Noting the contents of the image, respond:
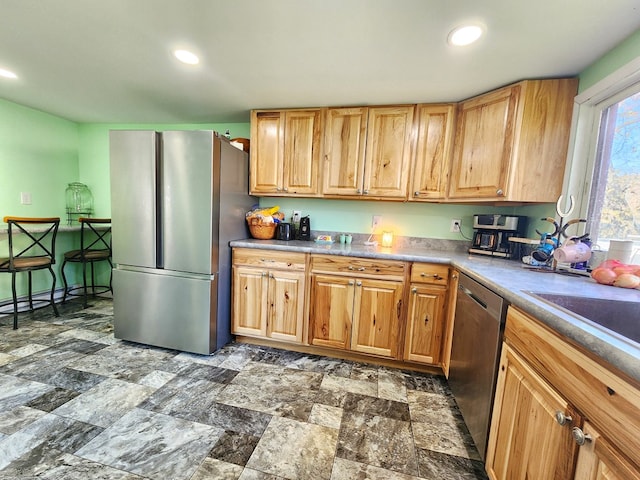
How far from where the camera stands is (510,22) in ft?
3.94

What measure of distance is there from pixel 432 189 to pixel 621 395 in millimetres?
1797

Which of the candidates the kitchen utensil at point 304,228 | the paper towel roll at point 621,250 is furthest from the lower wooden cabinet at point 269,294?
the paper towel roll at point 621,250

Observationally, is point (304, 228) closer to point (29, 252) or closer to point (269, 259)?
point (269, 259)

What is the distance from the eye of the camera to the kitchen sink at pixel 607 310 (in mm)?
974

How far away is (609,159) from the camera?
148 cm

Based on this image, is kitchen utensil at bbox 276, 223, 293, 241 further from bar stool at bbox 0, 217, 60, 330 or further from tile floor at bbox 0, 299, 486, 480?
bar stool at bbox 0, 217, 60, 330

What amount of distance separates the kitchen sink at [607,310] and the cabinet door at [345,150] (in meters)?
1.53

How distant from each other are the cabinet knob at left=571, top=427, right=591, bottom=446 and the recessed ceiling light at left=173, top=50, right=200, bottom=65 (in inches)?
92.3

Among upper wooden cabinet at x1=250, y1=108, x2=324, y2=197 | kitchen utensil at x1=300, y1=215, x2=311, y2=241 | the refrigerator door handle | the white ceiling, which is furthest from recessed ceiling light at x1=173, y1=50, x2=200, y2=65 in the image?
kitchen utensil at x1=300, y1=215, x2=311, y2=241

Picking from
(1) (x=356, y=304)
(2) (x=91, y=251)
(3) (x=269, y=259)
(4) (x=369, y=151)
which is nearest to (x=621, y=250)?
(1) (x=356, y=304)

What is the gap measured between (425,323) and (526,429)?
3.40ft

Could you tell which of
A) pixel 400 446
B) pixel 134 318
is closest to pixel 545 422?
pixel 400 446

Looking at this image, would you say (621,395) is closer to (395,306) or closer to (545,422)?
(545,422)

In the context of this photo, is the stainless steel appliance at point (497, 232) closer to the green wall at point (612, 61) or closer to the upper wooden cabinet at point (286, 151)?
the green wall at point (612, 61)
